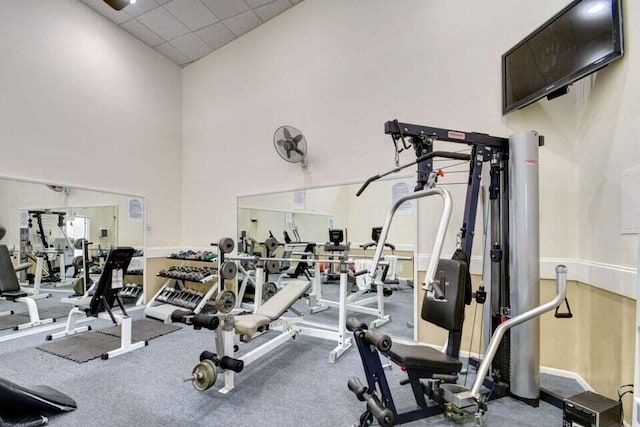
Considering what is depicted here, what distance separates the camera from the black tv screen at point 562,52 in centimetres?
203

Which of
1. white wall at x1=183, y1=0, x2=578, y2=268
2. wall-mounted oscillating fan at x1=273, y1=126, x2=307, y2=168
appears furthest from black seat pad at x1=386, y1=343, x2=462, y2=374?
wall-mounted oscillating fan at x1=273, y1=126, x2=307, y2=168

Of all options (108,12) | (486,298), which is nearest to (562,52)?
(486,298)

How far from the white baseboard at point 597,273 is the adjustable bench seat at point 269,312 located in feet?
5.89

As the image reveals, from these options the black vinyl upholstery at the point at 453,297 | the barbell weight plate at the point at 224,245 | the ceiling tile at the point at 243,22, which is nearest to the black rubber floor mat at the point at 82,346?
the barbell weight plate at the point at 224,245

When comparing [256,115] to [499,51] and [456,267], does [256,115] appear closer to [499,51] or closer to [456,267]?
[499,51]

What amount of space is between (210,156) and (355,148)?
2.91 m

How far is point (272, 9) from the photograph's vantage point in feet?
15.2

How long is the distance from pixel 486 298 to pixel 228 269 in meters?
2.96

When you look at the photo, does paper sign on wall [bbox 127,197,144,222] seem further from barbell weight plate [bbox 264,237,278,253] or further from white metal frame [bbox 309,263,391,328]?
white metal frame [bbox 309,263,391,328]

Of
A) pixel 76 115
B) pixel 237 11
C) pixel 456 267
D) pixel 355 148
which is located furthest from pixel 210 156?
pixel 456 267

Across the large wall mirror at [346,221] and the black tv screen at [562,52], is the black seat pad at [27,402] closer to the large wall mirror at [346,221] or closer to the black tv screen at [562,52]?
the large wall mirror at [346,221]

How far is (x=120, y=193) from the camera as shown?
4.91 m

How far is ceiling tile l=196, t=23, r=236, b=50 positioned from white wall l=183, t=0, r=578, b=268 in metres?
0.12

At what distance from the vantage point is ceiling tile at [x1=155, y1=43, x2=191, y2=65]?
17.5 feet
